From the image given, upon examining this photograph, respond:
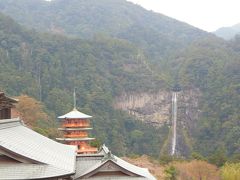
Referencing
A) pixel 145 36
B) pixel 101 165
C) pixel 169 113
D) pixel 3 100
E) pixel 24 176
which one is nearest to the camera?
pixel 24 176

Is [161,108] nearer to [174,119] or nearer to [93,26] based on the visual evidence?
[174,119]

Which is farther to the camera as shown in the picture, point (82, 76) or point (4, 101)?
point (82, 76)

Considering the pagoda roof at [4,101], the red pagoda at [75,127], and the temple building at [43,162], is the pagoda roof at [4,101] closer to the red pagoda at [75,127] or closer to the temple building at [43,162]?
the temple building at [43,162]

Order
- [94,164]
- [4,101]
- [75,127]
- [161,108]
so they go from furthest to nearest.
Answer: [161,108] < [75,127] < [4,101] < [94,164]

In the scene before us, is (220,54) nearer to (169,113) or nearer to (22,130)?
(169,113)

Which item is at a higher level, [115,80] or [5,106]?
[5,106]

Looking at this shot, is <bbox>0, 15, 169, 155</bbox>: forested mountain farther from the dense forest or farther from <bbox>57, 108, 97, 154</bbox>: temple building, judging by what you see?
<bbox>57, 108, 97, 154</bbox>: temple building

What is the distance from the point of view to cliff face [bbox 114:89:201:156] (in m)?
108

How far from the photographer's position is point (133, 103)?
111750mm

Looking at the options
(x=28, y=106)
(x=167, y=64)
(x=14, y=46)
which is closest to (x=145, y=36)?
(x=167, y=64)

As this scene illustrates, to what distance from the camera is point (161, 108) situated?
365ft

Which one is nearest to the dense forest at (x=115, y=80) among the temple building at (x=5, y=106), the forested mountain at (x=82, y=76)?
the forested mountain at (x=82, y=76)

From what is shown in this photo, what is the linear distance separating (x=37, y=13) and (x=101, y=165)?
628ft

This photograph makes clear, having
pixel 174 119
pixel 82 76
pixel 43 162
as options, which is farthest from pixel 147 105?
pixel 43 162
